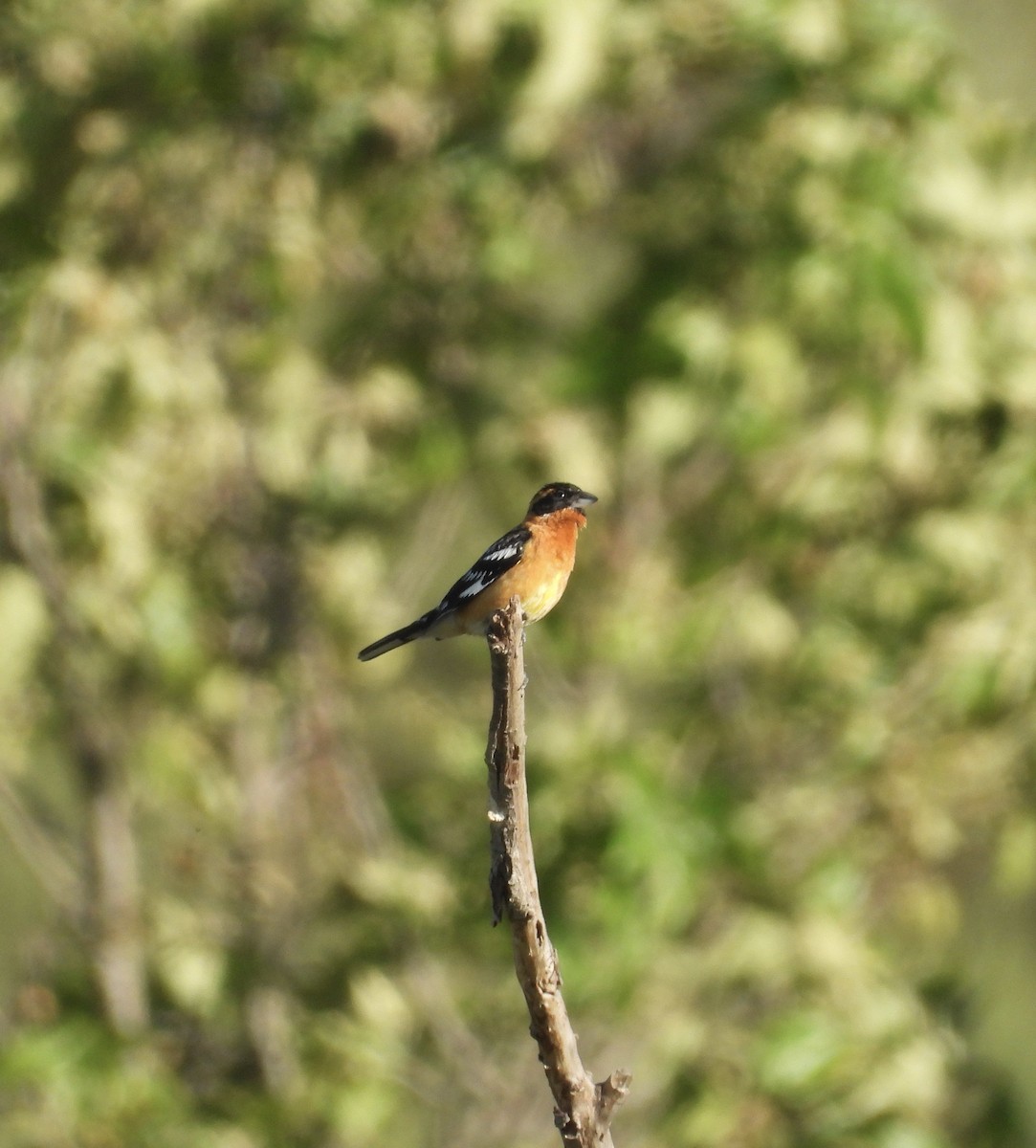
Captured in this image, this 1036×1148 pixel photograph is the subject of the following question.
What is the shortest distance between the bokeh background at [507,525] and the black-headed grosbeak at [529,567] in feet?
1.72

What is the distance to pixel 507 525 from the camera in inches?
263

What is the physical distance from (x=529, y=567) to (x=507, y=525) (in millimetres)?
1388

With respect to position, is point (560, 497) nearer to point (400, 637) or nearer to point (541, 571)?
point (541, 571)

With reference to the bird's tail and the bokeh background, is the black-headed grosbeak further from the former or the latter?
the bokeh background

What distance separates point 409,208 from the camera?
19.1 ft

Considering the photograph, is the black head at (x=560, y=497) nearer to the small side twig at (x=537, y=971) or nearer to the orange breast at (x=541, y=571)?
the orange breast at (x=541, y=571)

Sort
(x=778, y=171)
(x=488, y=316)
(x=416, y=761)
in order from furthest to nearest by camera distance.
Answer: (x=416, y=761) → (x=488, y=316) → (x=778, y=171)

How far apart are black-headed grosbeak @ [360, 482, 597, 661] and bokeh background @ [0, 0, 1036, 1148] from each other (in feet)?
1.72

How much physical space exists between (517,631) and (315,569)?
2560 mm

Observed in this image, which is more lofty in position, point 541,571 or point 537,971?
point 541,571

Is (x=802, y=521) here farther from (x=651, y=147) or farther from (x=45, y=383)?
(x=45, y=383)

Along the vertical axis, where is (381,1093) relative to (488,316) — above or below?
below

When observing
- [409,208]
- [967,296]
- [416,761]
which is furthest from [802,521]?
[416,761]

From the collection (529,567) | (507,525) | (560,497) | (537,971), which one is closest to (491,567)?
(529,567)
